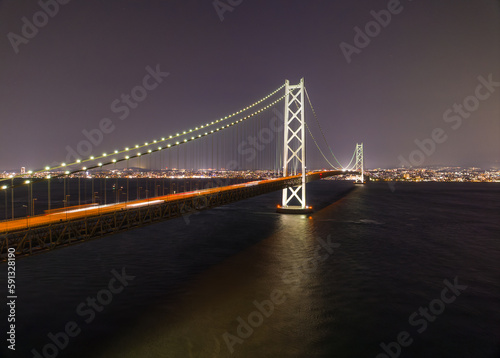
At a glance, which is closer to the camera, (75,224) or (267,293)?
(75,224)

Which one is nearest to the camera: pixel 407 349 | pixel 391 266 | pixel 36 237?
pixel 407 349

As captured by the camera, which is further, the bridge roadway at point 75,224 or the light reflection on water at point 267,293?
the bridge roadway at point 75,224

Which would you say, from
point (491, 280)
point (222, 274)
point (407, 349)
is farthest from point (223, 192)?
point (491, 280)

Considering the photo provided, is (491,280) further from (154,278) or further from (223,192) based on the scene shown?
(154,278)

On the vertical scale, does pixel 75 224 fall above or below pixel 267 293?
above

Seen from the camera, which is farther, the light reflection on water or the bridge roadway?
the bridge roadway

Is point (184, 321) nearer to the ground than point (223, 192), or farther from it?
nearer to the ground

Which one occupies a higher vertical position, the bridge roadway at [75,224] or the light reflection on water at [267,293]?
the bridge roadway at [75,224]

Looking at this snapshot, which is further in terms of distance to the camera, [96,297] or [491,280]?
[491,280]

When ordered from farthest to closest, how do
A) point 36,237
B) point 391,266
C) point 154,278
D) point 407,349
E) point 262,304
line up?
point 391,266, point 154,278, point 262,304, point 36,237, point 407,349

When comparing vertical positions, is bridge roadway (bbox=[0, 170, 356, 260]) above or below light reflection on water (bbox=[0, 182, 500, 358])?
above
